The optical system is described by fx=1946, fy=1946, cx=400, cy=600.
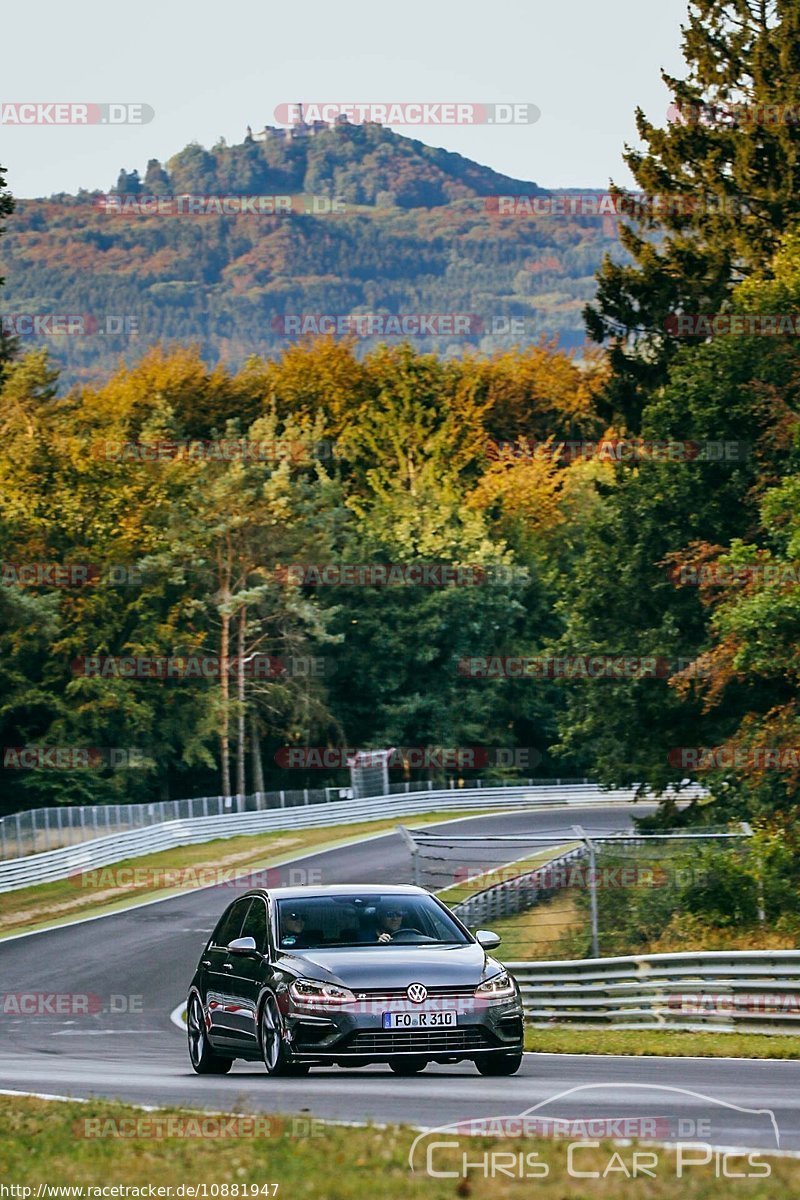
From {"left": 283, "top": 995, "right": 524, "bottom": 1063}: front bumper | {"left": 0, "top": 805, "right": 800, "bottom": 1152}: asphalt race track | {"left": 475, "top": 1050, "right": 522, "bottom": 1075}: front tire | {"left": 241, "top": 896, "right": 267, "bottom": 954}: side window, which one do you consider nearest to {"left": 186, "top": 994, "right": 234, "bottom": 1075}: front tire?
{"left": 0, "top": 805, "right": 800, "bottom": 1152}: asphalt race track

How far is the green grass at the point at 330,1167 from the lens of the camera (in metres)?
7.89

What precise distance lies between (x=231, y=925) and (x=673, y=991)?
6.70 m

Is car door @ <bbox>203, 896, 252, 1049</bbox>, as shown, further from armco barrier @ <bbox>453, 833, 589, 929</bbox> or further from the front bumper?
armco barrier @ <bbox>453, 833, 589, 929</bbox>

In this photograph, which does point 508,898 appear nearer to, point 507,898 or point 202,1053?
point 507,898

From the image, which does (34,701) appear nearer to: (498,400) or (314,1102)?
(498,400)

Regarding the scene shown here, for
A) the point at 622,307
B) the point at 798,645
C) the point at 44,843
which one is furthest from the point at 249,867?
the point at 798,645

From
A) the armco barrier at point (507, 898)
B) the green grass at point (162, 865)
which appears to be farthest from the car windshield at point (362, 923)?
the green grass at point (162, 865)

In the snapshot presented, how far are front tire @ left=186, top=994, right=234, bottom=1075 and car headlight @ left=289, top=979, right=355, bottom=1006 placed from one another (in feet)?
6.81

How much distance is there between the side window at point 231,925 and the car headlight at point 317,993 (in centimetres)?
201

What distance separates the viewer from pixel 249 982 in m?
14.8

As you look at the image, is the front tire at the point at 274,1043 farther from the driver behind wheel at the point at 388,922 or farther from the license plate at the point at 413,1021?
the driver behind wheel at the point at 388,922

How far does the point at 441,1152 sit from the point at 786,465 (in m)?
31.9

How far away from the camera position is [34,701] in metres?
68.6

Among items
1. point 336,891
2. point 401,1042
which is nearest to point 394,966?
point 401,1042
